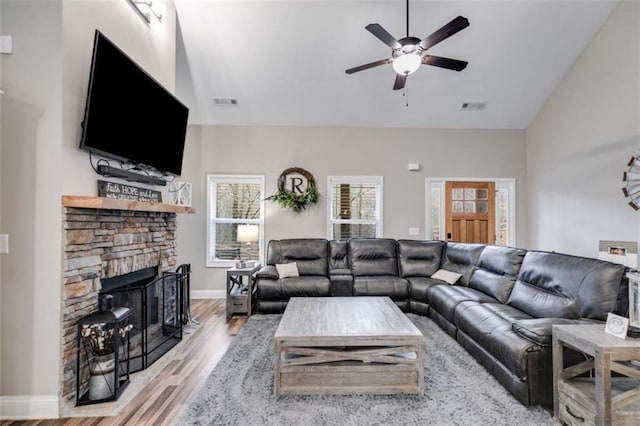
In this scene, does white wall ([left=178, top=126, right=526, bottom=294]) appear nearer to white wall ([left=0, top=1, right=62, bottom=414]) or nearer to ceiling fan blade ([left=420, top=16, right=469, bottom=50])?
ceiling fan blade ([left=420, top=16, right=469, bottom=50])

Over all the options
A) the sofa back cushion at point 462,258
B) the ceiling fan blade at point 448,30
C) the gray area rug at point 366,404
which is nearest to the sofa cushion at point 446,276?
the sofa back cushion at point 462,258

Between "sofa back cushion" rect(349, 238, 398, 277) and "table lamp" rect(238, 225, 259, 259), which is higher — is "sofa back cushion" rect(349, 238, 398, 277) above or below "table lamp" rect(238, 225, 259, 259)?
below

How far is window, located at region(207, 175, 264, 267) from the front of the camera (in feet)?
17.6

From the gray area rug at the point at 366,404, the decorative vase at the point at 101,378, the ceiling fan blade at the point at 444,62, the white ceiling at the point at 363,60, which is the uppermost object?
the white ceiling at the point at 363,60

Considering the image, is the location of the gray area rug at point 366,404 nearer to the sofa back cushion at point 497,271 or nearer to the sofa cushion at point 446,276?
the sofa back cushion at point 497,271

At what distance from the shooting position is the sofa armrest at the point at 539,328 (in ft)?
6.81

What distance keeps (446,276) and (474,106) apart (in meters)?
2.83

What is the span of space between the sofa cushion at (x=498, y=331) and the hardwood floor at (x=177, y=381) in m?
2.33

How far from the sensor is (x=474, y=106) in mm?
5020

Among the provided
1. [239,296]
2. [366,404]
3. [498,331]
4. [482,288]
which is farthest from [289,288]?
[498,331]

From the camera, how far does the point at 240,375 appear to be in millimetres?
2566

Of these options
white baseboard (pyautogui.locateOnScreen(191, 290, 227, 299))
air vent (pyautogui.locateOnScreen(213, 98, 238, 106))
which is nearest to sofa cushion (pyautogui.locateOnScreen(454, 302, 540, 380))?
white baseboard (pyautogui.locateOnScreen(191, 290, 227, 299))

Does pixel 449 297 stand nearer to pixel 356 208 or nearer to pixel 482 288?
pixel 482 288

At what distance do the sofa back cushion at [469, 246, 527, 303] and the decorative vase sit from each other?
352cm
